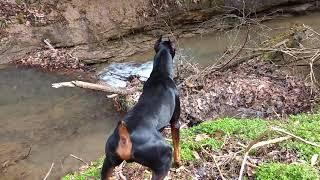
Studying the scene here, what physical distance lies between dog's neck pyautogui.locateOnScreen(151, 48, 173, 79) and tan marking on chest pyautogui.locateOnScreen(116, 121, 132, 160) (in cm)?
148

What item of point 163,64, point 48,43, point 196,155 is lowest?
point 196,155

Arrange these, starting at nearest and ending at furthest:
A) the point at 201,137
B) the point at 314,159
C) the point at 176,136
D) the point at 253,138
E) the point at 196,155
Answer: the point at 314,159 < the point at 176,136 < the point at 196,155 < the point at 253,138 < the point at 201,137

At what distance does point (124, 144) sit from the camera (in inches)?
155

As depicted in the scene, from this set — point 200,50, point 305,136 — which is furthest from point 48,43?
point 305,136

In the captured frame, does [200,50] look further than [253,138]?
Yes

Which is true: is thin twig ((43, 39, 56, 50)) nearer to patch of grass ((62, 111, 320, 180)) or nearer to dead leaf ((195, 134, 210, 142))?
patch of grass ((62, 111, 320, 180))

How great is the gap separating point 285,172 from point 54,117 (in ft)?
18.7

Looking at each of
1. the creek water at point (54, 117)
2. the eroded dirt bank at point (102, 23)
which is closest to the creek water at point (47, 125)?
the creek water at point (54, 117)

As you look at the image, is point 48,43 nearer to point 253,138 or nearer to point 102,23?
point 102,23

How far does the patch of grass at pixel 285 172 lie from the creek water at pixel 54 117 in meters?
3.60

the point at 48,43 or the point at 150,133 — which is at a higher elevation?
the point at 150,133

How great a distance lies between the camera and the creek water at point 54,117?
756 cm

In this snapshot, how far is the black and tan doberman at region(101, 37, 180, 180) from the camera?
13.1 feet

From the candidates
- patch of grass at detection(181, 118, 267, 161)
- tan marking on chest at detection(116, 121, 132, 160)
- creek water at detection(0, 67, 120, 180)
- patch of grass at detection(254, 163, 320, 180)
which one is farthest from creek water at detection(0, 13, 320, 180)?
patch of grass at detection(254, 163, 320, 180)
